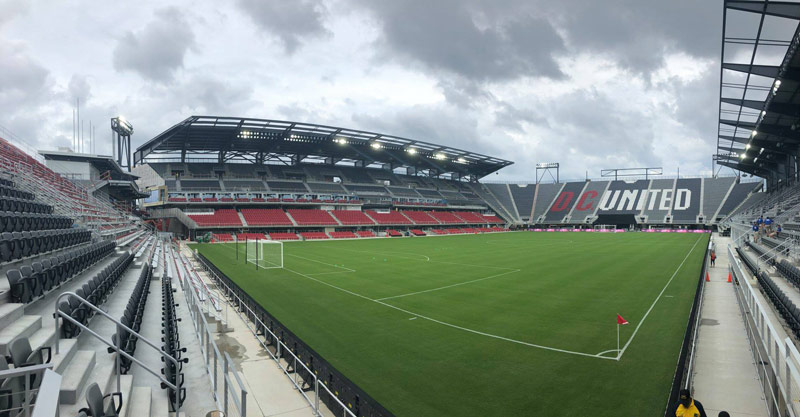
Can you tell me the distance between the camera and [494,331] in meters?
13.2

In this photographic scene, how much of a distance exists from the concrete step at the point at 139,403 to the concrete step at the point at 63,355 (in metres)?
0.99

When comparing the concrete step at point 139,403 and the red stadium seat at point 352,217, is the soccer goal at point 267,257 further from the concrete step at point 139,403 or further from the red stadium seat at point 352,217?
the red stadium seat at point 352,217

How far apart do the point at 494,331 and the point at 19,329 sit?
11.7 metres

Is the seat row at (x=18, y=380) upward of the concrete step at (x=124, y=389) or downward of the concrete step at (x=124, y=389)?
upward

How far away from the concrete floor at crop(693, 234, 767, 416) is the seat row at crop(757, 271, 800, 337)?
47.2 inches

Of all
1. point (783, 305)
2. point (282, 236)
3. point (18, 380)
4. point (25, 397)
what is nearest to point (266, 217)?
point (282, 236)

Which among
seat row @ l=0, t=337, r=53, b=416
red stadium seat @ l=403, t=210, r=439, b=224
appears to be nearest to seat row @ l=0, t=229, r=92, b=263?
seat row @ l=0, t=337, r=53, b=416

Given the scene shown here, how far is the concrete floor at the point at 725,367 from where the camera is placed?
833 cm

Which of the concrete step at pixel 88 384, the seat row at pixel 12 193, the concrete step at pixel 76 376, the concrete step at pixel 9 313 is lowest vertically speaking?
the concrete step at pixel 88 384

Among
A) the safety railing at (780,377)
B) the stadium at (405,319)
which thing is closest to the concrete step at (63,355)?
the stadium at (405,319)

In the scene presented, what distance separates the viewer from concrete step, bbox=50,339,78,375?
5.08 m

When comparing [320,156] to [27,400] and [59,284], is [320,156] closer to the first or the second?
[59,284]

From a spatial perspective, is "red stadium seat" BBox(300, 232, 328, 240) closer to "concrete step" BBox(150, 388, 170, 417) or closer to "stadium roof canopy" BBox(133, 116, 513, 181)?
"stadium roof canopy" BBox(133, 116, 513, 181)

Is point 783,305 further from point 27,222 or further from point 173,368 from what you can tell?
point 27,222
